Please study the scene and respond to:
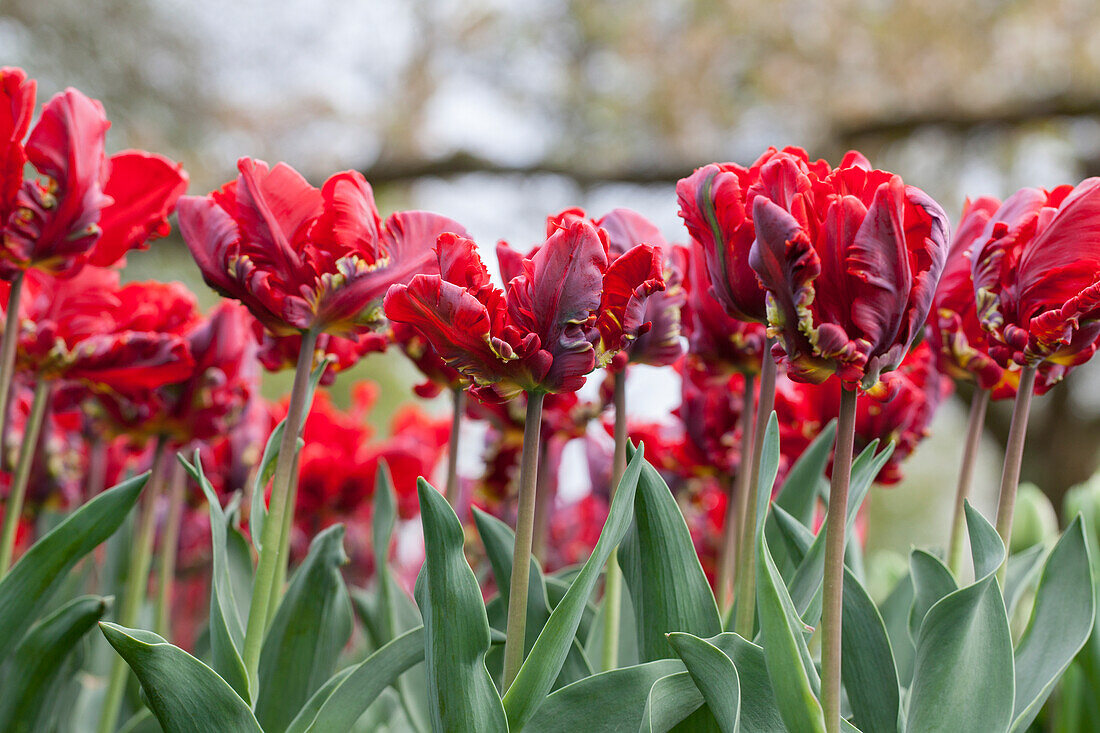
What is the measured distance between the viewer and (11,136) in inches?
19.2

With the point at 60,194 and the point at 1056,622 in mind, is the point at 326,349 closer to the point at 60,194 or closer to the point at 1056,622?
the point at 60,194

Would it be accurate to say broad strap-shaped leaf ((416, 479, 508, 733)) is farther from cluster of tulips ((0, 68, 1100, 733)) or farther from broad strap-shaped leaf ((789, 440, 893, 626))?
broad strap-shaped leaf ((789, 440, 893, 626))

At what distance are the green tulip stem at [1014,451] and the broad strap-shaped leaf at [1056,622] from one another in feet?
0.13

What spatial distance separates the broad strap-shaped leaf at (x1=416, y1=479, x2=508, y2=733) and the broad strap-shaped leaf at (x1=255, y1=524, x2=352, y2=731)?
0.13 m

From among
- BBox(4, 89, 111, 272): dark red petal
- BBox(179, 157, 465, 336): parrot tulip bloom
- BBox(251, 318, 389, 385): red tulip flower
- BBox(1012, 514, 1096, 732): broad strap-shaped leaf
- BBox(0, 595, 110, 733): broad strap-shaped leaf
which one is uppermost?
BBox(4, 89, 111, 272): dark red petal

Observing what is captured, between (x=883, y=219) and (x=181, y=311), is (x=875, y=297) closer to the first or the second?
(x=883, y=219)

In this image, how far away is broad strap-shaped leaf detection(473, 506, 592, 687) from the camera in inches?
17.2

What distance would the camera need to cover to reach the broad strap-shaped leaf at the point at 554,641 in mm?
359

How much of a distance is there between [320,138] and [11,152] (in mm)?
3192

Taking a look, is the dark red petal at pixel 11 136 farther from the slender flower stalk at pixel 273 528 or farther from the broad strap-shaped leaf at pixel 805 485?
the broad strap-shaped leaf at pixel 805 485

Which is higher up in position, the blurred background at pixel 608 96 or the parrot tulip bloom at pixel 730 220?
the blurred background at pixel 608 96

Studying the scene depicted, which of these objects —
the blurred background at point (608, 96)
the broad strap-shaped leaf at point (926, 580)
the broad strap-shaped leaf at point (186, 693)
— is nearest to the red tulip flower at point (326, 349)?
the broad strap-shaped leaf at point (186, 693)

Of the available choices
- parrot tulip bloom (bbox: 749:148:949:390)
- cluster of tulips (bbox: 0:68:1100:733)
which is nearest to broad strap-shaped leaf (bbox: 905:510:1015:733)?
cluster of tulips (bbox: 0:68:1100:733)

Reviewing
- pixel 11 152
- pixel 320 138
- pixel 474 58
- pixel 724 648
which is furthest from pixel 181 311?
pixel 474 58
